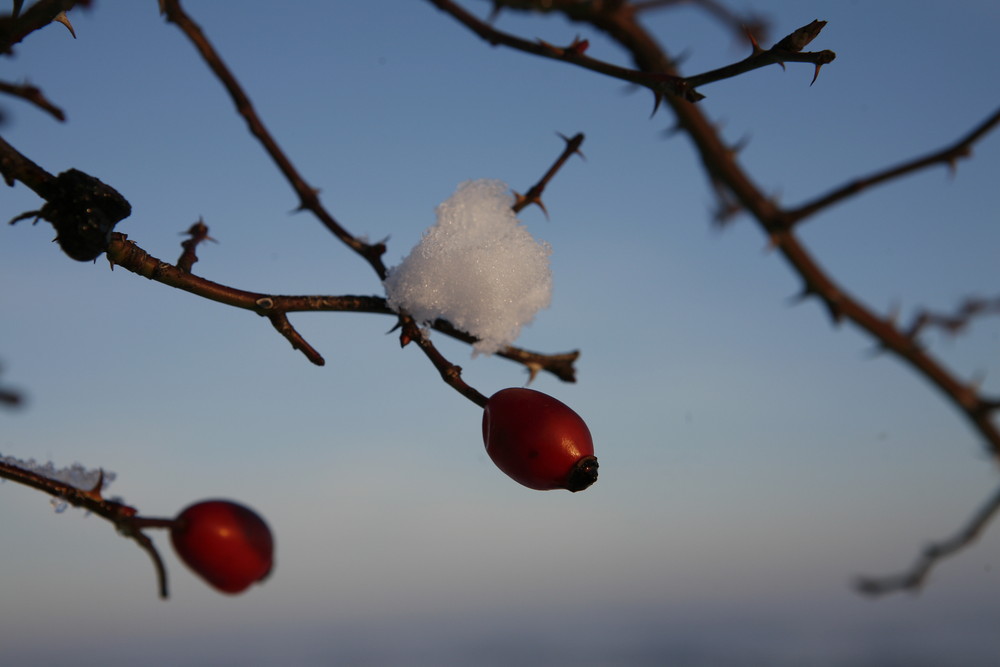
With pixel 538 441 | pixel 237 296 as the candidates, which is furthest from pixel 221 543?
pixel 538 441

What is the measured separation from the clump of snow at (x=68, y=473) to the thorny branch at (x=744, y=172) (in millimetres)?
1034

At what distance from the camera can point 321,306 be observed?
5.36 ft

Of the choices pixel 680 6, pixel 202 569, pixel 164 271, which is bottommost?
pixel 202 569

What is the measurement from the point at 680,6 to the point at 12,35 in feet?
3.67

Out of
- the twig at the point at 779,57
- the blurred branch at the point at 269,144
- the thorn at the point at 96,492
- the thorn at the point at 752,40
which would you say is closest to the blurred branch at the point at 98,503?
the thorn at the point at 96,492

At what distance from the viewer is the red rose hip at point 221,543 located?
1347mm

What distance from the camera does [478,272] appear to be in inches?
69.9

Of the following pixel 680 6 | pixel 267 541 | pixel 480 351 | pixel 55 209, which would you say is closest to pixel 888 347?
pixel 680 6

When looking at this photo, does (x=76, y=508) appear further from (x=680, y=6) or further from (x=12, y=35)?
(x=680, y=6)

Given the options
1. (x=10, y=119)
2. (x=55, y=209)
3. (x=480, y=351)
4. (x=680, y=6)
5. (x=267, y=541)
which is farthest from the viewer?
(x=480, y=351)

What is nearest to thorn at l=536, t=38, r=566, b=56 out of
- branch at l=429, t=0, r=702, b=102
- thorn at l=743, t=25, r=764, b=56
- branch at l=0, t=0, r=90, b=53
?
branch at l=429, t=0, r=702, b=102

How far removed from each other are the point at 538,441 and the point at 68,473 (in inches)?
33.4

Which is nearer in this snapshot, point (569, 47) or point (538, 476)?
point (569, 47)

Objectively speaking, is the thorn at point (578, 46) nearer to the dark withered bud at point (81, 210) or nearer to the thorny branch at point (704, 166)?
the thorny branch at point (704, 166)
